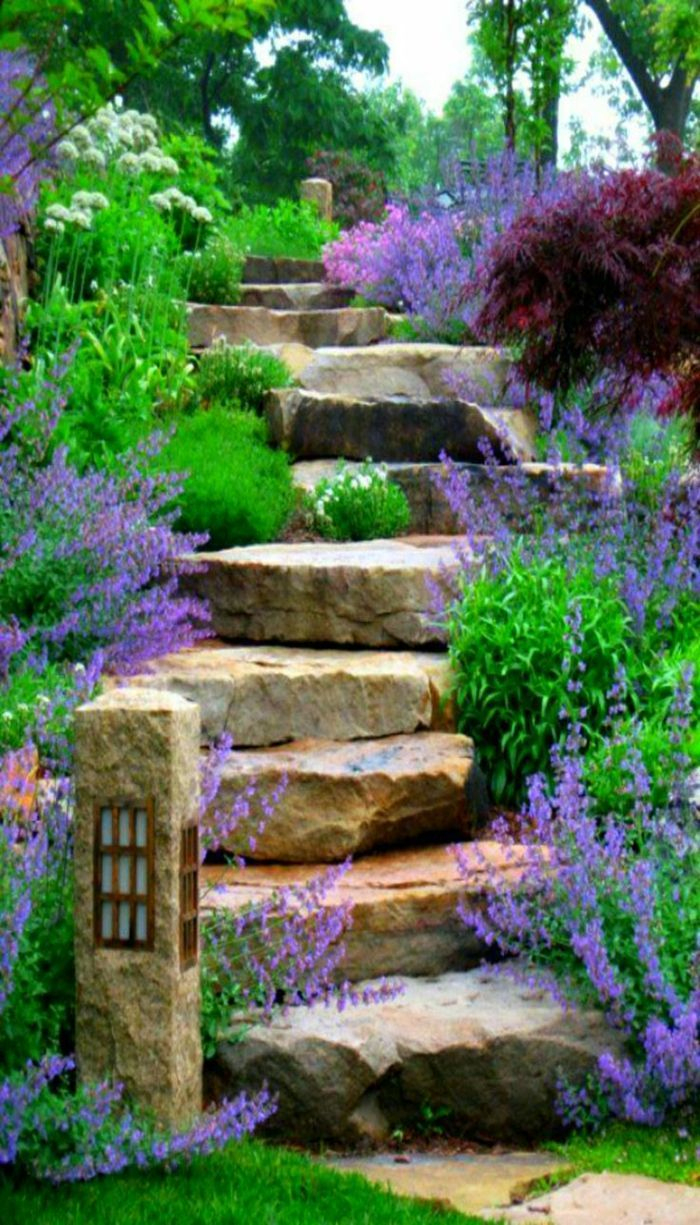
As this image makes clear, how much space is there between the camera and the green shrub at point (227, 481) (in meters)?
7.79

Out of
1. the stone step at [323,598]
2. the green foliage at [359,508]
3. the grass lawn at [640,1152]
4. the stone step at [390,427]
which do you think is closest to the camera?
the grass lawn at [640,1152]

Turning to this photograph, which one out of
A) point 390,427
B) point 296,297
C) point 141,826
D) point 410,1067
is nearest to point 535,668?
point 410,1067

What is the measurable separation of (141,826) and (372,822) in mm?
1581

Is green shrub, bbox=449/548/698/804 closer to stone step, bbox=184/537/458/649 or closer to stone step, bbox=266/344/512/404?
stone step, bbox=184/537/458/649

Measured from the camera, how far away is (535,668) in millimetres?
6145

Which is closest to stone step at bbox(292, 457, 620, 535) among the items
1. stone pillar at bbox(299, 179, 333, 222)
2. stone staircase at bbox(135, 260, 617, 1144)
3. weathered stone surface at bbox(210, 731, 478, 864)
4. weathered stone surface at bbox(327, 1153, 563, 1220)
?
stone staircase at bbox(135, 260, 617, 1144)

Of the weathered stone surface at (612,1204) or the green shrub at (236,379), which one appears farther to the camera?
the green shrub at (236,379)

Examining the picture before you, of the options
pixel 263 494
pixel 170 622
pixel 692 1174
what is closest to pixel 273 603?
pixel 170 622

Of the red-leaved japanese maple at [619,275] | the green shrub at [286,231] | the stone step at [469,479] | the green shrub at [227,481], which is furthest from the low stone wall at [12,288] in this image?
the green shrub at [286,231]

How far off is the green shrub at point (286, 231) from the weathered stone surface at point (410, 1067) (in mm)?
12156

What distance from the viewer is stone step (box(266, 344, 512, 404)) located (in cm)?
978

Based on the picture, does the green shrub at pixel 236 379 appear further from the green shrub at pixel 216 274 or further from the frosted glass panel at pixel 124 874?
the frosted glass panel at pixel 124 874

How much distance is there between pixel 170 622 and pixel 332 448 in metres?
3.13

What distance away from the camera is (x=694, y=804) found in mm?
5492
